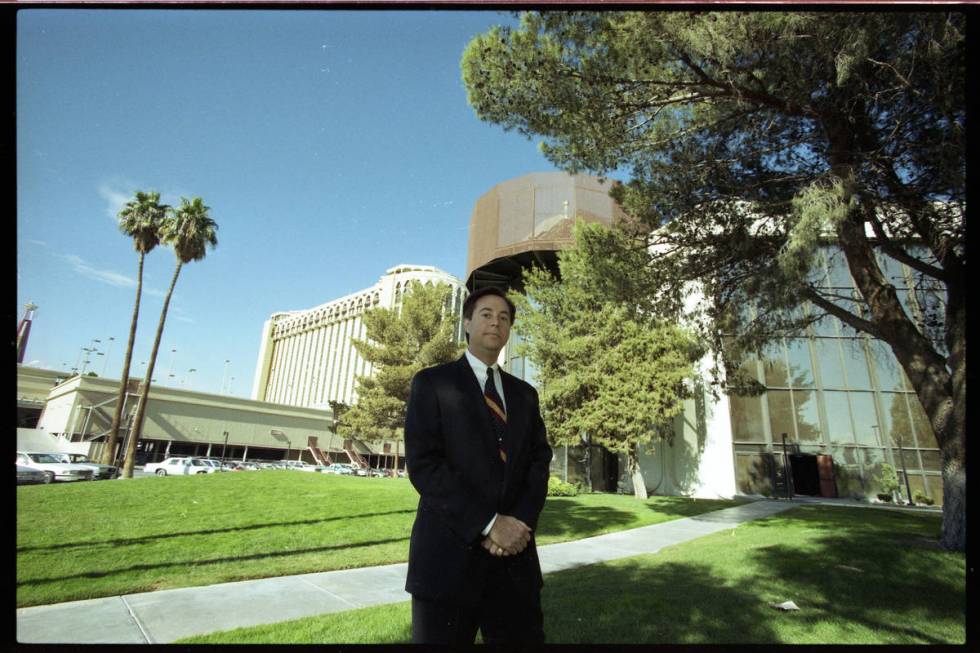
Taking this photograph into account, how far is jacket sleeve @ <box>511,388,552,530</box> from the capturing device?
1.84m

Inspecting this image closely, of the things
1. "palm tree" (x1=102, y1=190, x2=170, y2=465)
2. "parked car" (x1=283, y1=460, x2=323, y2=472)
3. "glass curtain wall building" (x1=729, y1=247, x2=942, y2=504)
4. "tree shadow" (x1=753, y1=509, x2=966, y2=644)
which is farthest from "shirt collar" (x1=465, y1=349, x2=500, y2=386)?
"parked car" (x1=283, y1=460, x2=323, y2=472)

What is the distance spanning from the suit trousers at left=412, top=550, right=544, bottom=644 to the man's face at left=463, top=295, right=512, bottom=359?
81 cm

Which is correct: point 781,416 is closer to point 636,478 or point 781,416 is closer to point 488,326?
point 636,478

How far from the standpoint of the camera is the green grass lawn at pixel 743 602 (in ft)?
10.4

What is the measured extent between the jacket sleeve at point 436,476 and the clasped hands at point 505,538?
0.04m

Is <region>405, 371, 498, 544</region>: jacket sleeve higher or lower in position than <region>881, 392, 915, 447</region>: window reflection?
lower

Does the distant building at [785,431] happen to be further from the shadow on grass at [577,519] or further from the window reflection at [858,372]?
the shadow on grass at [577,519]

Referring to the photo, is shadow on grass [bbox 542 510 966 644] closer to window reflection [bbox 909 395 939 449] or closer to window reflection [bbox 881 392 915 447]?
window reflection [bbox 881 392 915 447]

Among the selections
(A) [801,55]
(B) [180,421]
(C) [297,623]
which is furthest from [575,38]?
(B) [180,421]

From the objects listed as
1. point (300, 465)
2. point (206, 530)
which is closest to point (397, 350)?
point (206, 530)

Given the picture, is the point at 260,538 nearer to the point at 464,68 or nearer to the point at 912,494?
the point at 464,68

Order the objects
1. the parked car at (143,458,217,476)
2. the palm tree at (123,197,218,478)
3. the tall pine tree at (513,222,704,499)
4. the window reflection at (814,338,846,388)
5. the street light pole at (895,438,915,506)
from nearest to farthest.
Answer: the palm tree at (123,197,218,478)
the tall pine tree at (513,222,704,499)
the street light pole at (895,438,915,506)
the window reflection at (814,338,846,388)
the parked car at (143,458,217,476)

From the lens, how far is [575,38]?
5.64 m

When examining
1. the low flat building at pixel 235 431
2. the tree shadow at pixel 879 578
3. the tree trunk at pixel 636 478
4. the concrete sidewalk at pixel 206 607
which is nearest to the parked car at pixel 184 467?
the low flat building at pixel 235 431
